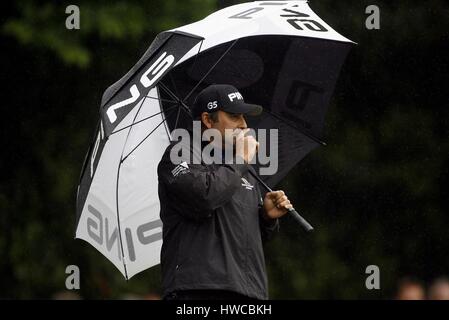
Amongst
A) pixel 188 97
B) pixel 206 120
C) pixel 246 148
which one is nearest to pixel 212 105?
pixel 206 120

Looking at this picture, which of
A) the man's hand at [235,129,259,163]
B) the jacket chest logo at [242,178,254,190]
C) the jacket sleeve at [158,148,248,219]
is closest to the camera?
the jacket sleeve at [158,148,248,219]

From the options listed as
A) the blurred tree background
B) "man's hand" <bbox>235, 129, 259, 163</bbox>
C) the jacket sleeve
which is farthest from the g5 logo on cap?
the blurred tree background

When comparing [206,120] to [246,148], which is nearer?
[246,148]

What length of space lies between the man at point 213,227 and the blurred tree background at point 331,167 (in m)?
4.53

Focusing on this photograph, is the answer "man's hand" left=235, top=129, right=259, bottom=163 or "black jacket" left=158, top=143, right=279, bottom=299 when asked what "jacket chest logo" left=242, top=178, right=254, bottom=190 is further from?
"man's hand" left=235, top=129, right=259, bottom=163

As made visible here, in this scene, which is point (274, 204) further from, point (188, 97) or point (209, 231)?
point (188, 97)

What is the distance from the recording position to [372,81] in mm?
10555

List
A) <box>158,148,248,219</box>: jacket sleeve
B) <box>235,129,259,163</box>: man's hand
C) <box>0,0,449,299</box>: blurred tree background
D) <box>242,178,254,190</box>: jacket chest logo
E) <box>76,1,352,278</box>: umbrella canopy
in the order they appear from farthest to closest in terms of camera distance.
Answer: <box>0,0,449,299</box>: blurred tree background
<box>76,1,352,278</box>: umbrella canopy
<box>242,178,254,190</box>: jacket chest logo
<box>235,129,259,163</box>: man's hand
<box>158,148,248,219</box>: jacket sleeve

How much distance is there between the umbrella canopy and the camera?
536 cm

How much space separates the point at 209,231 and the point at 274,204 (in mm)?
378

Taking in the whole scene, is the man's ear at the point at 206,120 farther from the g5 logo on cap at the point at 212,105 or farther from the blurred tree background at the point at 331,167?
the blurred tree background at the point at 331,167

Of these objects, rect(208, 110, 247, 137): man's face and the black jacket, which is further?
rect(208, 110, 247, 137): man's face

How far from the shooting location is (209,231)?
4965 millimetres

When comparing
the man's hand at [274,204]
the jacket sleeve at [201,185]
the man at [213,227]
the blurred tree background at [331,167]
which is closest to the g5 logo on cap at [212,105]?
the man at [213,227]
